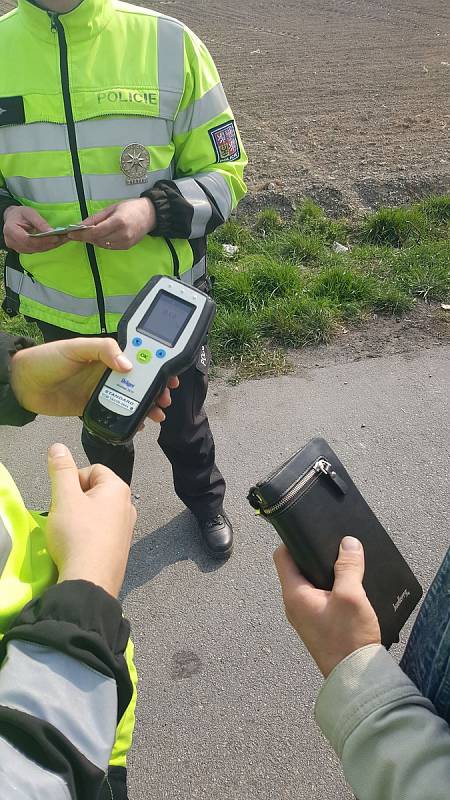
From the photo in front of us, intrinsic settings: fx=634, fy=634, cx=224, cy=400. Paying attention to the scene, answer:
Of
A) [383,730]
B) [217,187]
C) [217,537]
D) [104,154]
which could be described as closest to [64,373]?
[104,154]

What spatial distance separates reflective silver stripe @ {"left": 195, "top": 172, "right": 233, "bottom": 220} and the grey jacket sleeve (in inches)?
63.9

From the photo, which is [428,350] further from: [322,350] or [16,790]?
[16,790]

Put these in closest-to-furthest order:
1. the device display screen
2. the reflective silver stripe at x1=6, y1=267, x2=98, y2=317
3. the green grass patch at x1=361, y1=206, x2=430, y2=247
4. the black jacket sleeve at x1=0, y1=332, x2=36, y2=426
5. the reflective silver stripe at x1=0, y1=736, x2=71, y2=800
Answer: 1. the reflective silver stripe at x1=0, y1=736, x2=71, y2=800
2. the black jacket sleeve at x1=0, y1=332, x2=36, y2=426
3. the device display screen
4. the reflective silver stripe at x1=6, y1=267, x2=98, y2=317
5. the green grass patch at x1=361, y1=206, x2=430, y2=247

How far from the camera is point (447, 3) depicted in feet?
37.9

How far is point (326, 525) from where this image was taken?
1.33 m

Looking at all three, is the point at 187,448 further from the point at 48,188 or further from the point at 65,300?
the point at 48,188

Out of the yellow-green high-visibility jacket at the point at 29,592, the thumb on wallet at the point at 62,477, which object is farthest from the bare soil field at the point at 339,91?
the yellow-green high-visibility jacket at the point at 29,592

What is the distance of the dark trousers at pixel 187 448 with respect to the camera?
2443 millimetres

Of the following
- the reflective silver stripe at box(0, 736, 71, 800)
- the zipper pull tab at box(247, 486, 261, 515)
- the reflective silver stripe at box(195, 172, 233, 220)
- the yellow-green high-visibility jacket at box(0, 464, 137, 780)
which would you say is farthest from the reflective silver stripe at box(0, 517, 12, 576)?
the reflective silver stripe at box(195, 172, 233, 220)

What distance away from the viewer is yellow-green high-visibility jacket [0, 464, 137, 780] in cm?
95

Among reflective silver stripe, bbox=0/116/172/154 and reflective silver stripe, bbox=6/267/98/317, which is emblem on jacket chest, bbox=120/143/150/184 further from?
reflective silver stripe, bbox=6/267/98/317

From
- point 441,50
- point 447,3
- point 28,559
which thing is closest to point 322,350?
point 28,559

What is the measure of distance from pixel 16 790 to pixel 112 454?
1810 mm

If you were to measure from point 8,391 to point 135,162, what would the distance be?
89 cm
